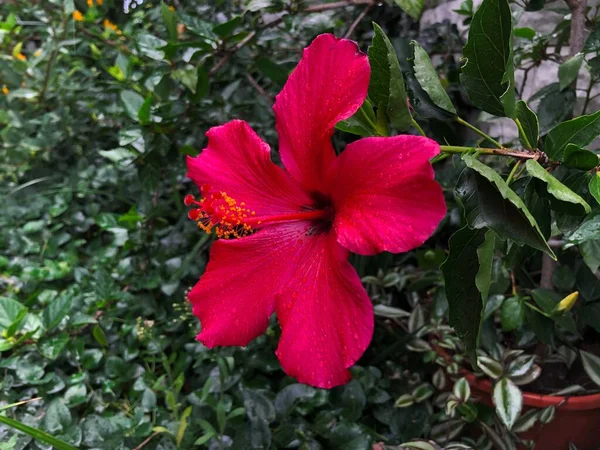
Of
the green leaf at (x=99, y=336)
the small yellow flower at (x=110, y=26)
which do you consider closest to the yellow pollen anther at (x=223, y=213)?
the green leaf at (x=99, y=336)

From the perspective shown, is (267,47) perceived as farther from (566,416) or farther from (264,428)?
(566,416)

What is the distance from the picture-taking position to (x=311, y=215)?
62cm

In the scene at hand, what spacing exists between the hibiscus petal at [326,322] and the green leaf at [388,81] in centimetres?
15

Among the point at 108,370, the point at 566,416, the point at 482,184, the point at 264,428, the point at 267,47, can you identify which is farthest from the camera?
the point at 267,47

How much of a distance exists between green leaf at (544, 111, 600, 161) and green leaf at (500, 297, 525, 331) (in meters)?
0.40

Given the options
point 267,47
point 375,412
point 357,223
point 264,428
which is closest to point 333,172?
point 357,223

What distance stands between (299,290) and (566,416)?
2.11 feet

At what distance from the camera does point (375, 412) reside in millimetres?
971

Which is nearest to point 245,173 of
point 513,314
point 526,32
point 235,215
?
point 235,215

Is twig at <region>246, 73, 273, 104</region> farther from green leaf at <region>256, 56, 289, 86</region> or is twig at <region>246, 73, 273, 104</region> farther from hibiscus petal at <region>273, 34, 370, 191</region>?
hibiscus petal at <region>273, 34, 370, 191</region>

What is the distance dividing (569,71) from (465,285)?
47 centimetres

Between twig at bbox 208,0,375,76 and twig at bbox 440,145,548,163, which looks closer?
twig at bbox 440,145,548,163

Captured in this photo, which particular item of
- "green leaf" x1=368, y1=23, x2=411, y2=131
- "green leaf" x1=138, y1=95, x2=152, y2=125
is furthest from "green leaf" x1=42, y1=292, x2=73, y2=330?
"green leaf" x1=368, y1=23, x2=411, y2=131

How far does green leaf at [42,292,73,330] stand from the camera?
0.97 meters
